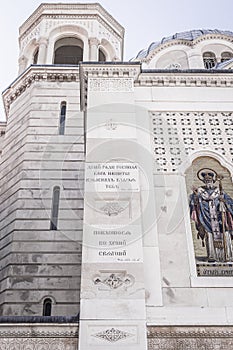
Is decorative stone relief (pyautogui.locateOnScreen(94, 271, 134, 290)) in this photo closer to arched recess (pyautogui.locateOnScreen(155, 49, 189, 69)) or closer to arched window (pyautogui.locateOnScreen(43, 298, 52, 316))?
arched window (pyautogui.locateOnScreen(43, 298, 52, 316))

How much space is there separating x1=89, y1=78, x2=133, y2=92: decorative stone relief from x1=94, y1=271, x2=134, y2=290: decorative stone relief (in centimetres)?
521

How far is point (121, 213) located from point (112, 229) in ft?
1.45

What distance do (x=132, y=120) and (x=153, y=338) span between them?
5.17 m

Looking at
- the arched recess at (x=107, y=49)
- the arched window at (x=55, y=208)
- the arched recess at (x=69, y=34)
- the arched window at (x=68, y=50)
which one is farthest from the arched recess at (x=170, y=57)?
the arched window at (x=55, y=208)

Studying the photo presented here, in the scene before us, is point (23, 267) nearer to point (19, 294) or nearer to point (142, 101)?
point (19, 294)

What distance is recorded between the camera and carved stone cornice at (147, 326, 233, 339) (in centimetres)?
781

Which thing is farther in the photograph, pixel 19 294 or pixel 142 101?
pixel 19 294

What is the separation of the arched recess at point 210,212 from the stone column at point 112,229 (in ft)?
4.04

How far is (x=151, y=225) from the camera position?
9.39 m

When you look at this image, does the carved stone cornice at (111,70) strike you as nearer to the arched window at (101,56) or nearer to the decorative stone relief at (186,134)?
the decorative stone relief at (186,134)

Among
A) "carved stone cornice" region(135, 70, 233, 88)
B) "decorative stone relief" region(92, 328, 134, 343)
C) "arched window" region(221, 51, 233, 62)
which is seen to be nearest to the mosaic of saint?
"decorative stone relief" region(92, 328, 134, 343)

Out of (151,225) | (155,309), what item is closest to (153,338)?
(155,309)

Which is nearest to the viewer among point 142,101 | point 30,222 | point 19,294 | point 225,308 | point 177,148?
point 225,308

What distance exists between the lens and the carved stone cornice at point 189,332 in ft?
25.6
